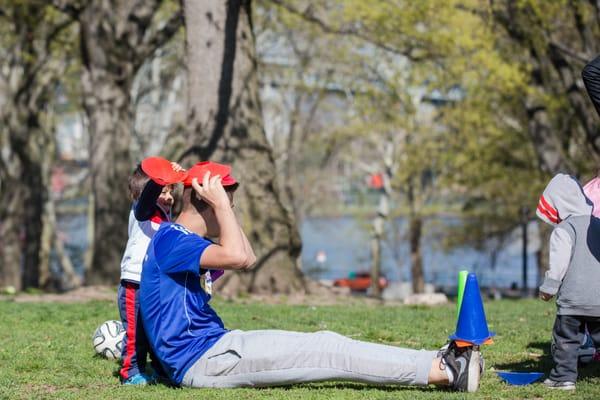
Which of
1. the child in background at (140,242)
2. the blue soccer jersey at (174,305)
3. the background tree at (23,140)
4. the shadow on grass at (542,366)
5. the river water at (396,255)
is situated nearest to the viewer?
the blue soccer jersey at (174,305)

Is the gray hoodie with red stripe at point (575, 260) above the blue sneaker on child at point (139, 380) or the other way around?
above

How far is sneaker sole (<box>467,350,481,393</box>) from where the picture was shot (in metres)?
5.54

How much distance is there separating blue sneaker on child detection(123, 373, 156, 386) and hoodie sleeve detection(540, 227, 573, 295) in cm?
266

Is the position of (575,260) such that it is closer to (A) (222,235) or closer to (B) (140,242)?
(A) (222,235)

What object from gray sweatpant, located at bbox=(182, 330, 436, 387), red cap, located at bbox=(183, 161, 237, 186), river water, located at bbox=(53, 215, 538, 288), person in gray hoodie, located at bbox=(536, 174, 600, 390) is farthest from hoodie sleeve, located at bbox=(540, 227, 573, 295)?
river water, located at bbox=(53, 215, 538, 288)

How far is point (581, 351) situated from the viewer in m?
6.50

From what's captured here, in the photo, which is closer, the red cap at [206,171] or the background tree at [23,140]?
the red cap at [206,171]

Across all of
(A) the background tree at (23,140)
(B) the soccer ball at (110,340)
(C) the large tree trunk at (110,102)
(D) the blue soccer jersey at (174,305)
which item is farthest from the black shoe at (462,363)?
(A) the background tree at (23,140)

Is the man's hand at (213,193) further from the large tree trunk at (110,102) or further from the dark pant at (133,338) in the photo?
the large tree trunk at (110,102)

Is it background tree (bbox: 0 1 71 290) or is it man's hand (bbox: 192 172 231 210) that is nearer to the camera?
man's hand (bbox: 192 172 231 210)

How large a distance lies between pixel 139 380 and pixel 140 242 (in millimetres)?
983

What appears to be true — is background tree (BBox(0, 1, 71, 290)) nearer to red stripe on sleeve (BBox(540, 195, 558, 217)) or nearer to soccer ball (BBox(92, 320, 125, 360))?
soccer ball (BBox(92, 320, 125, 360))

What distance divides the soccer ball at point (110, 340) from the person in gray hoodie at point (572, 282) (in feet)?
10.6

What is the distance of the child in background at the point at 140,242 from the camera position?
20.1 ft
